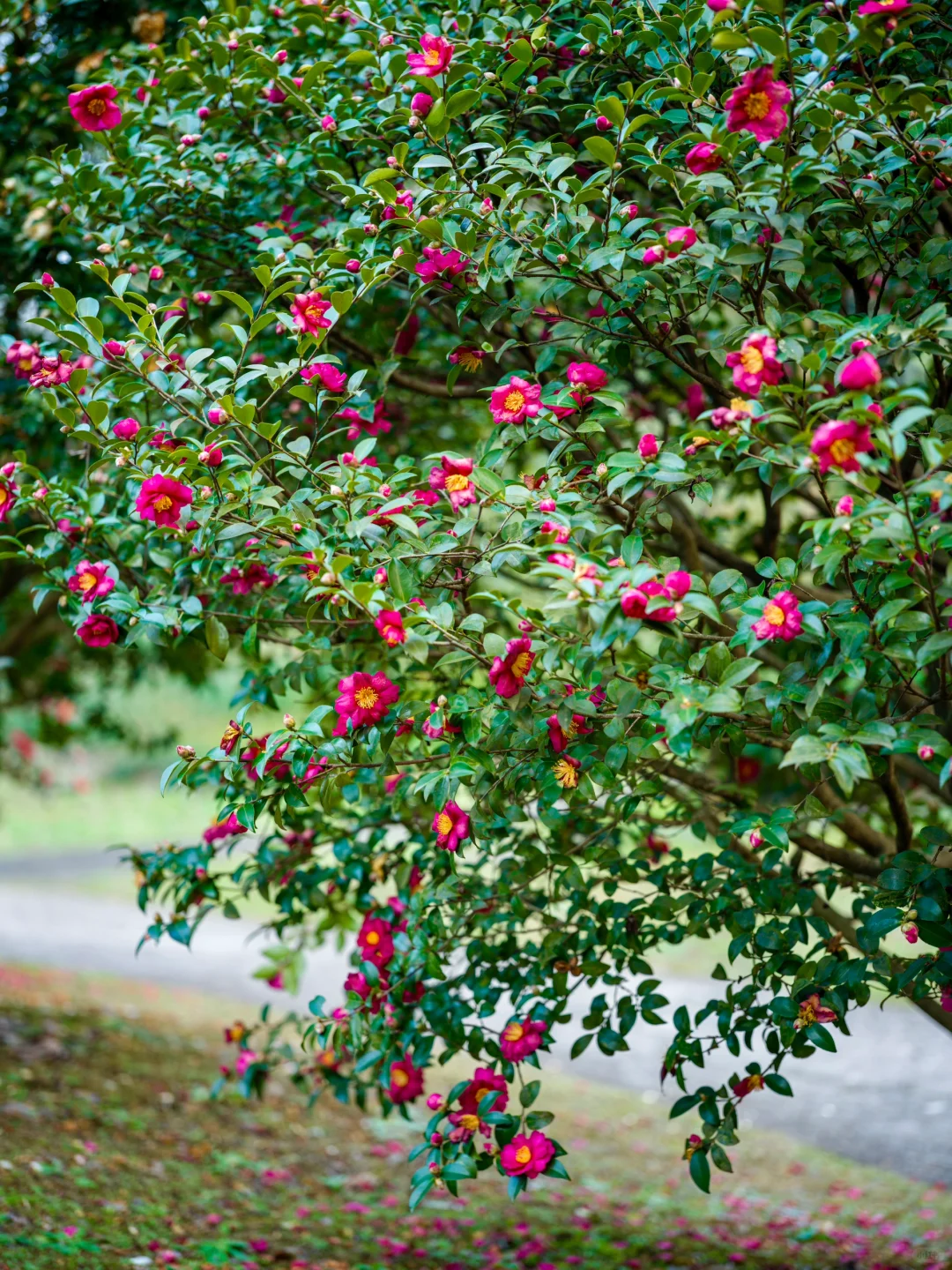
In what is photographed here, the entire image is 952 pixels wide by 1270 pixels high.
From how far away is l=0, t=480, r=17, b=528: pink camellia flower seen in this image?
Answer: 6.51 ft

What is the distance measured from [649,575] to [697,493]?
0.47 m

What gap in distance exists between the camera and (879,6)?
1559 mm

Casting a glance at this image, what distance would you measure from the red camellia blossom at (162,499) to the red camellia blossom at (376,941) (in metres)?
1.00

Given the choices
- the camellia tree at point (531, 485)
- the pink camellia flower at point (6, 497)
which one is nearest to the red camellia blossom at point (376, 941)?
the camellia tree at point (531, 485)

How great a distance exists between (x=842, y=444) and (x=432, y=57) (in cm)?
100

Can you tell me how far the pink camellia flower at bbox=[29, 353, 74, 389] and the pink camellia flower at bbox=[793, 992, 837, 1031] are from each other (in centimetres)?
166

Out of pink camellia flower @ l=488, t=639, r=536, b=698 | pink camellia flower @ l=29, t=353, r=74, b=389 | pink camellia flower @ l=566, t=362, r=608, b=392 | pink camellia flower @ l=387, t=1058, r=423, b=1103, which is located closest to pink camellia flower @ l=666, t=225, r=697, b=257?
pink camellia flower @ l=566, t=362, r=608, b=392

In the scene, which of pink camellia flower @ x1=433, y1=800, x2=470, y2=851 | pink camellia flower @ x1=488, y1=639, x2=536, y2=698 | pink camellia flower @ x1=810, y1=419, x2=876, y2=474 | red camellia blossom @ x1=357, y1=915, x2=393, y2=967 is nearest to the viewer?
pink camellia flower @ x1=810, y1=419, x2=876, y2=474

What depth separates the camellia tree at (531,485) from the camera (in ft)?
5.14

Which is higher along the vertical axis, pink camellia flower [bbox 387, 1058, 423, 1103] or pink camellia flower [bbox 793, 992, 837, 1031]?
pink camellia flower [bbox 793, 992, 837, 1031]

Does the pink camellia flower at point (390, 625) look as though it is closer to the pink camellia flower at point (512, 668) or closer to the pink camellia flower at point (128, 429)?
the pink camellia flower at point (512, 668)

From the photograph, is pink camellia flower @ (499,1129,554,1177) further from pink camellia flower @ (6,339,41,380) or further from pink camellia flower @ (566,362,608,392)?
pink camellia flower @ (6,339,41,380)

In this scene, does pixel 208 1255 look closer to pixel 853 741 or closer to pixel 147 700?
pixel 853 741

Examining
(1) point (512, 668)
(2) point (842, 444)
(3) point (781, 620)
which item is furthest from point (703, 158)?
(1) point (512, 668)
